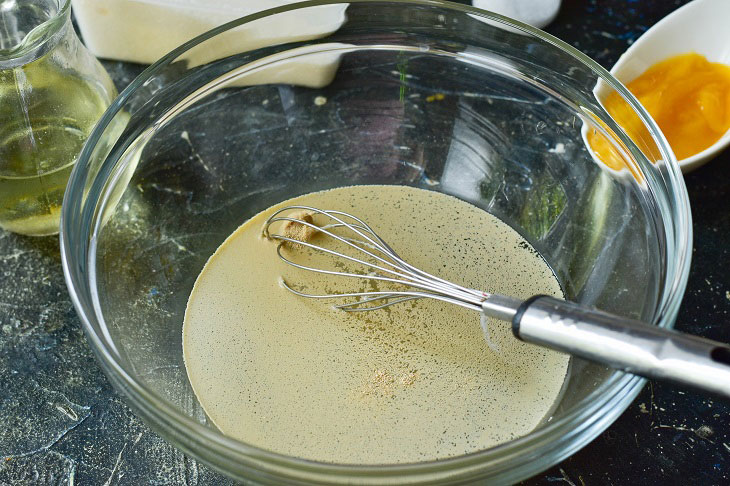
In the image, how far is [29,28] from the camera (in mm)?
897

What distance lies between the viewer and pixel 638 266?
802 millimetres

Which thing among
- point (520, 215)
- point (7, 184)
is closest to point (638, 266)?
point (520, 215)

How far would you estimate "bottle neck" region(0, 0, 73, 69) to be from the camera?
81cm

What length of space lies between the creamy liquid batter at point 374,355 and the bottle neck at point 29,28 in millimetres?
252

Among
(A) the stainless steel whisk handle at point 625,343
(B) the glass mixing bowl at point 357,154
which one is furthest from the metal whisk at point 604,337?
(B) the glass mixing bowl at point 357,154

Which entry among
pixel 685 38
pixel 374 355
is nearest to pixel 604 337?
pixel 374 355

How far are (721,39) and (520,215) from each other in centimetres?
33

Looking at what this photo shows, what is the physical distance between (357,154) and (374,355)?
0.26 m

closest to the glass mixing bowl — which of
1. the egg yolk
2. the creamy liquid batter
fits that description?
the creamy liquid batter

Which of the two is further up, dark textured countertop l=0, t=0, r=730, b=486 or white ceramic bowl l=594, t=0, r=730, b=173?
white ceramic bowl l=594, t=0, r=730, b=173

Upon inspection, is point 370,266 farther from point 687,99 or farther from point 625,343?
point 687,99

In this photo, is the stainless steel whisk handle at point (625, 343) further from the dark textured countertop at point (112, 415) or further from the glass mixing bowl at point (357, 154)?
the dark textured countertop at point (112, 415)

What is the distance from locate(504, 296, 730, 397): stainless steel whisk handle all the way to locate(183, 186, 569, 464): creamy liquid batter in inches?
5.7

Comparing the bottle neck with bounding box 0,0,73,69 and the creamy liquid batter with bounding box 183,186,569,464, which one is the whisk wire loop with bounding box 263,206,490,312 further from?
the bottle neck with bounding box 0,0,73,69
